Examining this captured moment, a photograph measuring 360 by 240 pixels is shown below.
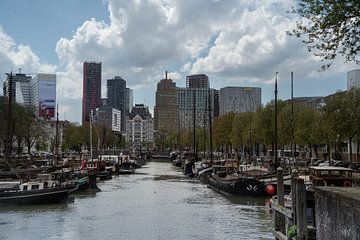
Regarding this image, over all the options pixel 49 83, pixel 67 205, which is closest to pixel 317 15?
pixel 67 205

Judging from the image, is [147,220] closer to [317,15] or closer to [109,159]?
[317,15]

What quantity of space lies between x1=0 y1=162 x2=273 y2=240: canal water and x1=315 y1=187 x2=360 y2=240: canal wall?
15.1 metres

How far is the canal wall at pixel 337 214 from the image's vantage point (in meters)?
12.7

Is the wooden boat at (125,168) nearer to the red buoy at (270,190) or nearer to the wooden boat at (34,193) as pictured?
the wooden boat at (34,193)

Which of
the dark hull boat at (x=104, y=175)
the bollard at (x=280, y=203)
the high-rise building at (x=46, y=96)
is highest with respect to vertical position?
the high-rise building at (x=46, y=96)

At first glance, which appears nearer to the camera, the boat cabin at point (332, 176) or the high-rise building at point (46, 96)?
the boat cabin at point (332, 176)

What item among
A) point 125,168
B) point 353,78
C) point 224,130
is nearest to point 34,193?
point 125,168

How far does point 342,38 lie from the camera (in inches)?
707

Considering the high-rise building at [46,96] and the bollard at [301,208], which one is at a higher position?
the high-rise building at [46,96]

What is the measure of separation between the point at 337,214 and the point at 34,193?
37.1 metres

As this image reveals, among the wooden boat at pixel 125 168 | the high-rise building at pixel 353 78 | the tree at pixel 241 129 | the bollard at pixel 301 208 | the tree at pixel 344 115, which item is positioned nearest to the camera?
the bollard at pixel 301 208

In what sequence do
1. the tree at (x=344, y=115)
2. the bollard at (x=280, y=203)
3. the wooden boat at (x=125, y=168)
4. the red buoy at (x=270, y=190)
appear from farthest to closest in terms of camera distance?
the wooden boat at (x=125, y=168) < the tree at (x=344, y=115) < the red buoy at (x=270, y=190) < the bollard at (x=280, y=203)

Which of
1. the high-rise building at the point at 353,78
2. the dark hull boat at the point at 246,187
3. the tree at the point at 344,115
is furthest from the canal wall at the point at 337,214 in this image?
the high-rise building at the point at 353,78

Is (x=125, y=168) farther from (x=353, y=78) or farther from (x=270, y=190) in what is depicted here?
(x=353, y=78)
